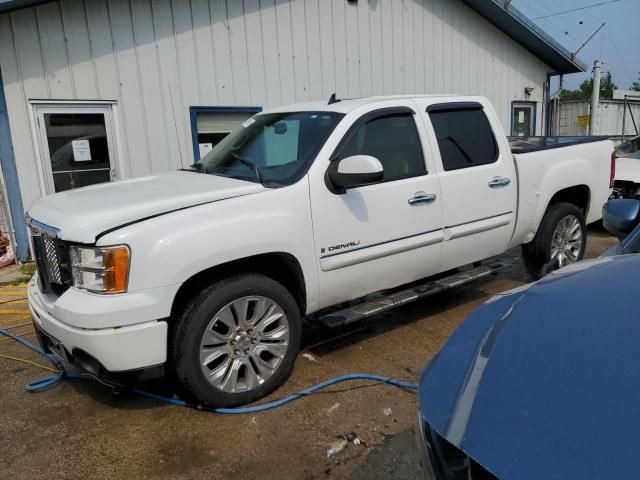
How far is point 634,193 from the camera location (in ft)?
27.0

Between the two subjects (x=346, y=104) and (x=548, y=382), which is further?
(x=346, y=104)

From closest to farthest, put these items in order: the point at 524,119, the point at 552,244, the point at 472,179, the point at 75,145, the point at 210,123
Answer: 1. the point at 472,179
2. the point at 552,244
3. the point at 75,145
4. the point at 210,123
5. the point at 524,119

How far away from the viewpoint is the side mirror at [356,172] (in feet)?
11.4

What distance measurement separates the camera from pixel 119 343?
2.86 m

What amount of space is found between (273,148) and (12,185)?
475 centimetres

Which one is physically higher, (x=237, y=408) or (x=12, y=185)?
(x=12, y=185)

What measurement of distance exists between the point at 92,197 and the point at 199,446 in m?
1.74

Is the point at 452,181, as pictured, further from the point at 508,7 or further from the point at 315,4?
the point at 508,7

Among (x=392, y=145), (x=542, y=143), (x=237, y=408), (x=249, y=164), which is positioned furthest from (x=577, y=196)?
(x=237, y=408)

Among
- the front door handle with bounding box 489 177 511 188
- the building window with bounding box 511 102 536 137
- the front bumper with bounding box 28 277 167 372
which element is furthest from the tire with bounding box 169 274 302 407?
the building window with bounding box 511 102 536 137

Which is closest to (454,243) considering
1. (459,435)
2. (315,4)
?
(459,435)

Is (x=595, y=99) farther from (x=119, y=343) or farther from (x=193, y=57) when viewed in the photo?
(x=119, y=343)

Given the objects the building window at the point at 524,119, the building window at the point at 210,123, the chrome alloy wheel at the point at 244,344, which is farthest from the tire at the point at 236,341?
the building window at the point at 524,119

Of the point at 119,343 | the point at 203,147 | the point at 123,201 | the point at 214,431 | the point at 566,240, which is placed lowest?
the point at 214,431
